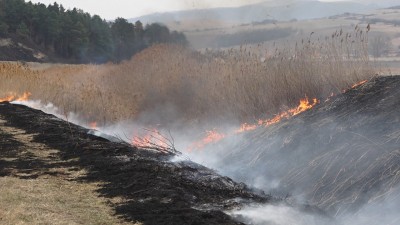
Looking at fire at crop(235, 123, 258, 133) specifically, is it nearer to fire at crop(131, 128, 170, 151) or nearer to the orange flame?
the orange flame

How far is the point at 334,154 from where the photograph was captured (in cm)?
1031

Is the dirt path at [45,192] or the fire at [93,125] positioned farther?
the fire at [93,125]

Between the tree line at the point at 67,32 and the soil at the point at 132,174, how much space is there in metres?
52.0

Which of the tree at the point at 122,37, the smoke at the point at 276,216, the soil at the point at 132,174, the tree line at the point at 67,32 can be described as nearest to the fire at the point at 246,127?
the soil at the point at 132,174

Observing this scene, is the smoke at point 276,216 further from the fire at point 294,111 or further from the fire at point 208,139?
the fire at point 208,139

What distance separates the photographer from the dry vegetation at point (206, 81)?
47.0ft

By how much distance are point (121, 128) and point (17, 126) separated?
3.99m

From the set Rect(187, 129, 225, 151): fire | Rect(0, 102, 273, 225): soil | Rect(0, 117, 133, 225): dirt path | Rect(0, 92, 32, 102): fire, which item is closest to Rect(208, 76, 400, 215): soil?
Rect(187, 129, 225, 151): fire

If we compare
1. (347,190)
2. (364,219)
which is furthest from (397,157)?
(364,219)

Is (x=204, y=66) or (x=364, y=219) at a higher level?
(x=204, y=66)

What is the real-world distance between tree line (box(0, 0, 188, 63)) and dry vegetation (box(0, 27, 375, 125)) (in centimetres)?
4268

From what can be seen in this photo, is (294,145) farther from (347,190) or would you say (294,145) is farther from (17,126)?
(17,126)

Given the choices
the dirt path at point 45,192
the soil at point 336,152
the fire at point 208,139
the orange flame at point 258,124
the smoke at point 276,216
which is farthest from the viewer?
the fire at point 208,139

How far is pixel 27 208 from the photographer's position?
7.72 metres
